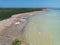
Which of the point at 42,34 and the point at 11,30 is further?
the point at 11,30

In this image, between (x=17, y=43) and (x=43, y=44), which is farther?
(x=43, y=44)

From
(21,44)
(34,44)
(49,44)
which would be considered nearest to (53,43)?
(49,44)

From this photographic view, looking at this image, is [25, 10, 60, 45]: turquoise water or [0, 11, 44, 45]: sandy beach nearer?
[25, 10, 60, 45]: turquoise water

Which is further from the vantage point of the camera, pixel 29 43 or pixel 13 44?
pixel 29 43

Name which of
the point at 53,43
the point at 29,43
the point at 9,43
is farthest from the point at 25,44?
the point at 53,43

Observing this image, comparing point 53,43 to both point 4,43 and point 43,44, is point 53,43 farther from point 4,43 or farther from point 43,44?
point 4,43

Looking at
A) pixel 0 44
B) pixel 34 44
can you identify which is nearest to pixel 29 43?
pixel 34 44

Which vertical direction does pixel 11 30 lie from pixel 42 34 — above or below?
above

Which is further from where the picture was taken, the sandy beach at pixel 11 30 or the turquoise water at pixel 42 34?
the sandy beach at pixel 11 30

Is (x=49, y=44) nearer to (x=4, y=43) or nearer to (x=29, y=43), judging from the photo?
(x=29, y=43)
